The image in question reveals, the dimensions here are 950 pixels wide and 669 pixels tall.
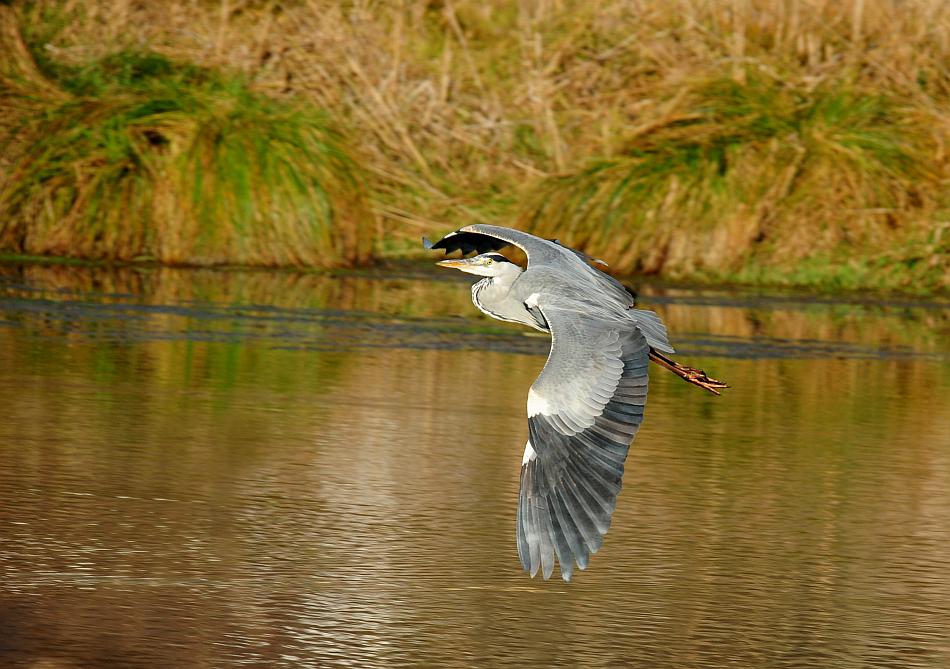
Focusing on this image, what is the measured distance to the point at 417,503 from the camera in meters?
6.93

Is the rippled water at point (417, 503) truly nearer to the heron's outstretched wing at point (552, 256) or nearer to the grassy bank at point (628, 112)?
the heron's outstretched wing at point (552, 256)

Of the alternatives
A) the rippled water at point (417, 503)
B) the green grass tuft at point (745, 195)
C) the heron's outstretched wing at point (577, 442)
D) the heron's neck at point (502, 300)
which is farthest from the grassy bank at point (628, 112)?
the heron's outstretched wing at point (577, 442)

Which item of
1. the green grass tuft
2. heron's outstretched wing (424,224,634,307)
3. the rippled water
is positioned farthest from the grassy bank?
heron's outstretched wing (424,224,634,307)

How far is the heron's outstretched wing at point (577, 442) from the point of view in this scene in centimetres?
504

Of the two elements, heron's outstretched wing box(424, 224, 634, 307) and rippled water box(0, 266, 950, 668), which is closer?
rippled water box(0, 266, 950, 668)

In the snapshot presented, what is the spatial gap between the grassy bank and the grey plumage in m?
9.48

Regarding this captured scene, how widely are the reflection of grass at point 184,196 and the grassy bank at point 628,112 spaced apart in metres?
0.10

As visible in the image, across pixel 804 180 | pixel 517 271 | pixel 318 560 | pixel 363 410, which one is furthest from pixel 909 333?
pixel 318 560

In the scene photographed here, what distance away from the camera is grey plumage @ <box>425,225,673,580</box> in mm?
5059

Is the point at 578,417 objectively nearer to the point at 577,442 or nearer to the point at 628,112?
the point at 577,442

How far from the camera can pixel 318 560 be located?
19.7ft

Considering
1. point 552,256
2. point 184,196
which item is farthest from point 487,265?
point 184,196

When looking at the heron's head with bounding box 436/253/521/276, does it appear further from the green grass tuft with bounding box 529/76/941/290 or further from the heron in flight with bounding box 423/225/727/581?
the green grass tuft with bounding box 529/76/941/290

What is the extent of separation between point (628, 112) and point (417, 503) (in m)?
12.6
